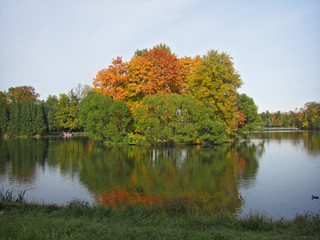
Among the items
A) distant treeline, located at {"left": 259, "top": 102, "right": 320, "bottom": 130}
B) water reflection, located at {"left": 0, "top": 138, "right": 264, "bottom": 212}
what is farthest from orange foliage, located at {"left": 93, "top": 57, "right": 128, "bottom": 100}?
distant treeline, located at {"left": 259, "top": 102, "right": 320, "bottom": 130}

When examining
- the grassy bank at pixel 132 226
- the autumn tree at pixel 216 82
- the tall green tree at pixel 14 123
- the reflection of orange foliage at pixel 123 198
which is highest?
the autumn tree at pixel 216 82

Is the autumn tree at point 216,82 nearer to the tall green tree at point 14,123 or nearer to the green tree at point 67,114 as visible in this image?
the green tree at point 67,114

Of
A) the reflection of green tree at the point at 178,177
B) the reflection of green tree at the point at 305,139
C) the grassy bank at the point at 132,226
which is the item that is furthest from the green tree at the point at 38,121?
the grassy bank at the point at 132,226

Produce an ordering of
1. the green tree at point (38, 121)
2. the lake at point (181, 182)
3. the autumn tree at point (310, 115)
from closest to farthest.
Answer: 1. the lake at point (181, 182)
2. the green tree at point (38, 121)
3. the autumn tree at point (310, 115)

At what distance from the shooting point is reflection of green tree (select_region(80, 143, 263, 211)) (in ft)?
41.8

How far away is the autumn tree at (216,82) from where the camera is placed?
34.2 m

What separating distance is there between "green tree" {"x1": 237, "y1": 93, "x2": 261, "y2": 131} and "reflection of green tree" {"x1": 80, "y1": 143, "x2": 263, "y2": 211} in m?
27.0

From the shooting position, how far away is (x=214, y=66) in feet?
114

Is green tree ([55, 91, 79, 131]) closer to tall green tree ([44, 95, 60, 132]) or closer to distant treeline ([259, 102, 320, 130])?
tall green tree ([44, 95, 60, 132])

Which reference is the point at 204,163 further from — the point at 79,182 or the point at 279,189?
the point at 79,182

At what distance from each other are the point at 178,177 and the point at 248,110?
36.4 meters

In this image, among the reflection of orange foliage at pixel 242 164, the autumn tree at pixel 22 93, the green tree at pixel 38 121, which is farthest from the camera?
the autumn tree at pixel 22 93

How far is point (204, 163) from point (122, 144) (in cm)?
1911

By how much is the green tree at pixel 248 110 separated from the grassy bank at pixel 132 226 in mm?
43262
